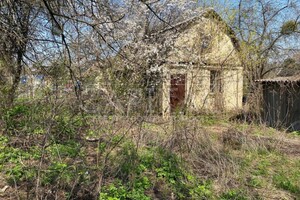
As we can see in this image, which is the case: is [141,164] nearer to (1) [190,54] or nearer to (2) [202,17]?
(1) [190,54]

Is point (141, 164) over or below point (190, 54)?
below

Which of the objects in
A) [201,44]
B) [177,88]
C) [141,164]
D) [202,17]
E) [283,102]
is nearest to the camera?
[141,164]

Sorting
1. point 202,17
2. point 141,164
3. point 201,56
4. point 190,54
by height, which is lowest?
point 141,164

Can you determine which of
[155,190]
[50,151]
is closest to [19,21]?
[50,151]

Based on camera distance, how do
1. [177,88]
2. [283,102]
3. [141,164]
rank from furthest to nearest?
[177,88], [283,102], [141,164]

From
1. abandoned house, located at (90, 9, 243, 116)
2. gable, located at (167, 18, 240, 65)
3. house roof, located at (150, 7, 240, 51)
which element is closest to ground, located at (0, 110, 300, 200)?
abandoned house, located at (90, 9, 243, 116)

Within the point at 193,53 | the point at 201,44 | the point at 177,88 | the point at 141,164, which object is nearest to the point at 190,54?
the point at 193,53

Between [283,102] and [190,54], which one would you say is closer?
[283,102]

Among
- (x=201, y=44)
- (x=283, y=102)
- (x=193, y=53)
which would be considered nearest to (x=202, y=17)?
(x=201, y=44)

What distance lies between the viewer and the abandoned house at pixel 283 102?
389 inches

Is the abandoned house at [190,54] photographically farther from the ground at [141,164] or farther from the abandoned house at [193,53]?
the ground at [141,164]

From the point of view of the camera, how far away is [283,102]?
409 inches

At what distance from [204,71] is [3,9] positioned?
25.2 feet

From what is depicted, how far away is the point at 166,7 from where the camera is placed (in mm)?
10852
